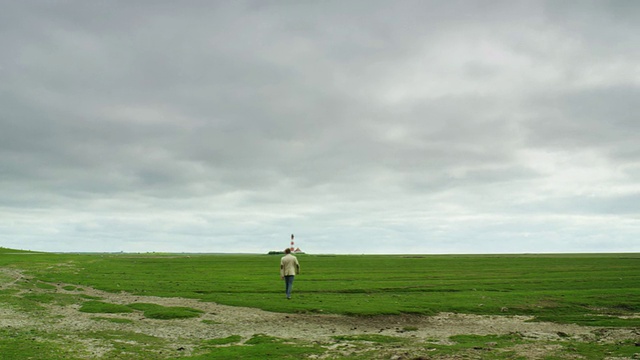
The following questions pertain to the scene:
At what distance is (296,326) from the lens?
27000 millimetres

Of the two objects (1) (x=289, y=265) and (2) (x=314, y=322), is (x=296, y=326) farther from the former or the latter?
(1) (x=289, y=265)

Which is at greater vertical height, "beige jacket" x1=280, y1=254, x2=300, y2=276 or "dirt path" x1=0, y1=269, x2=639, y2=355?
"beige jacket" x1=280, y1=254, x2=300, y2=276

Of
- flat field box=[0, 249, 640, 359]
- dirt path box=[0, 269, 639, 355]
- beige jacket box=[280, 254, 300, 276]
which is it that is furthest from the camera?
beige jacket box=[280, 254, 300, 276]

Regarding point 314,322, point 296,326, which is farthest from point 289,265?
point 296,326

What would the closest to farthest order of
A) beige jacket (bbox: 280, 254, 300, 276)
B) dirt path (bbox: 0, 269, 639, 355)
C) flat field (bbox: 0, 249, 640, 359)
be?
flat field (bbox: 0, 249, 640, 359) → dirt path (bbox: 0, 269, 639, 355) → beige jacket (bbox: 280, 254, 300, 276)

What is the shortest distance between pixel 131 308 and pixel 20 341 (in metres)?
12.1

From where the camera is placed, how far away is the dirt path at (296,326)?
963 inches

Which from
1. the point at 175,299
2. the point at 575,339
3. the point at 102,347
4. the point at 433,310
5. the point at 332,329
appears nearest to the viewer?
the point at 102,347

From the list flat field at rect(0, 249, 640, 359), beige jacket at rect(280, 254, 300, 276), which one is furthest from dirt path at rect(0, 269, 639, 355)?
beige jacket at rect(280, 254, 300, 276)

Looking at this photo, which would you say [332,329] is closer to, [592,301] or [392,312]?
[392,312]

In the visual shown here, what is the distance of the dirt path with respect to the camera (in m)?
24.5

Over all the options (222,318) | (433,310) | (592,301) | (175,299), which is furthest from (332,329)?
(592,301)

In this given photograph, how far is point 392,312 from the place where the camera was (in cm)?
3253

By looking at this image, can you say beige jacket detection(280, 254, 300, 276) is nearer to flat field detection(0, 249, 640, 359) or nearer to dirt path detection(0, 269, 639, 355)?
flat field detection(0, 249, 640, 359)
